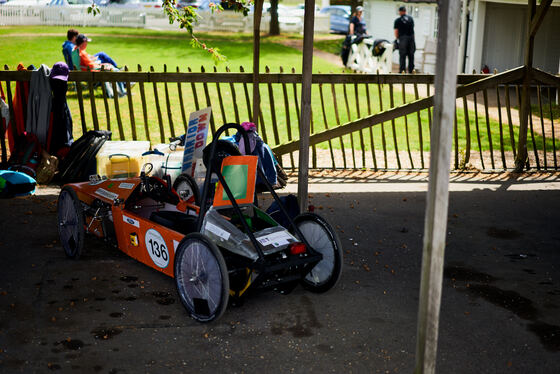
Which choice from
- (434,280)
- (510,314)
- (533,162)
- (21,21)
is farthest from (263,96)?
(21,21)

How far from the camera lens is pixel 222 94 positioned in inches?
732

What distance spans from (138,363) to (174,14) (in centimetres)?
527

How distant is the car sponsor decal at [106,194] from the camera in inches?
268

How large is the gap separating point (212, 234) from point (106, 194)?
5.17 feet

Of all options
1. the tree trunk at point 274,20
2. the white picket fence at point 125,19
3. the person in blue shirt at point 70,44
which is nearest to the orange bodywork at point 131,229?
the person in blue shirt at point 70,44

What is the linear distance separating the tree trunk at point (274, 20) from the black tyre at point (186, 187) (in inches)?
1156

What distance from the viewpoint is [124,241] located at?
6684mm

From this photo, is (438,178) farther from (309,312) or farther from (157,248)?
(157,248)

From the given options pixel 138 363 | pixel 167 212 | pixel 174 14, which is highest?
pixel 174 14

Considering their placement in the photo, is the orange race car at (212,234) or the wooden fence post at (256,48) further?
the wooden fence post at (256,48)

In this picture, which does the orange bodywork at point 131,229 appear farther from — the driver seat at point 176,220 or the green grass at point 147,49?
the green grass at point 147,49

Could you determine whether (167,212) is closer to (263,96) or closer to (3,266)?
(3,266)

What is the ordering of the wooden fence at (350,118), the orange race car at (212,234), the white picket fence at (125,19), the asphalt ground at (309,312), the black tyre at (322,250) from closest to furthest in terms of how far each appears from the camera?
the asphalt ground at (309,312)
the orange race car at (212,234)
the black tyre at (322,250)
the wooden fence at (350,118)
the white picket fence at (125,19)

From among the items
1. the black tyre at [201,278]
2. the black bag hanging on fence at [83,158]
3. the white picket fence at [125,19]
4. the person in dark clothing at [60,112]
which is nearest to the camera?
the black tyre at [201,278]
